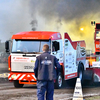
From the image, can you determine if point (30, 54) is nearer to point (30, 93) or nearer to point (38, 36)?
point (38, 36)

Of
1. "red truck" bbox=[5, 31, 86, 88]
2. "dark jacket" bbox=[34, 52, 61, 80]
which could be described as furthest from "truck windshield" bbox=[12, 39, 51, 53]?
"dark jacket" bbox=[34, 52, 61, 80]

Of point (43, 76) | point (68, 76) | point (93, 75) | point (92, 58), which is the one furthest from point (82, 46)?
point (43, 76)

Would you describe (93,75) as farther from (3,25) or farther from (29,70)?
(3,25)

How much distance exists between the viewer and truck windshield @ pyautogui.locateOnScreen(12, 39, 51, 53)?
10.6m

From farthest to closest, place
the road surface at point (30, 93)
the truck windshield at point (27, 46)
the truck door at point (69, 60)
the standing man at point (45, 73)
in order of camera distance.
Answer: the truck door at point (69, 60) < the truck windshield at point (27, 46) < the road surface at point (30, 93) < the standing man at point (45, 73)

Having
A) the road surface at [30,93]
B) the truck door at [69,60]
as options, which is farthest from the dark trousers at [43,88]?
the truck door at [69,60]

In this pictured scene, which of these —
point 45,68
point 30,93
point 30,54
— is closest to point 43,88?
point 45,68

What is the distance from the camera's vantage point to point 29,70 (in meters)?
10.6

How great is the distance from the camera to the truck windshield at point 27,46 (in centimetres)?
1060

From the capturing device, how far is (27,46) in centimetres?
1069

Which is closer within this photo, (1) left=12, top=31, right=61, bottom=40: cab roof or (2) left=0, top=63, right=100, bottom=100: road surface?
(2) left=0, top=63, right=100, bottom=100: road surface

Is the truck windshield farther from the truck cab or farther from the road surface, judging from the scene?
the road surface

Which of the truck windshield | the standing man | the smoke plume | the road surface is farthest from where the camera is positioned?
the smoke plume

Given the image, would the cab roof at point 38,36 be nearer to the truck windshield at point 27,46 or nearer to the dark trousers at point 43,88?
the truck windshield at point 27,46
